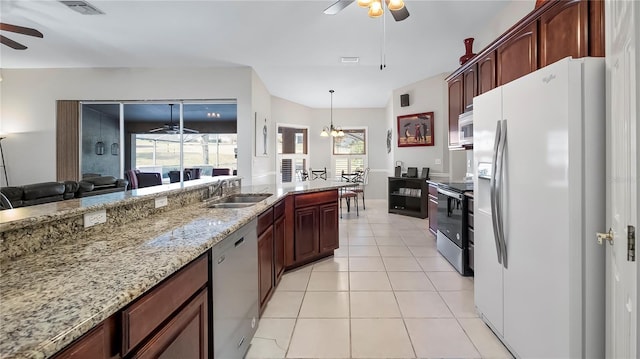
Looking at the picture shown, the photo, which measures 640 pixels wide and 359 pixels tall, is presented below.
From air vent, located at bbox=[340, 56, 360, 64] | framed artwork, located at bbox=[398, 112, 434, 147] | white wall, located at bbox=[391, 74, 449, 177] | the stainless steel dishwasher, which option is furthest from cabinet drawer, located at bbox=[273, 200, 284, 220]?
framed artwork, located at bbox=[398, 112, 434, 147]

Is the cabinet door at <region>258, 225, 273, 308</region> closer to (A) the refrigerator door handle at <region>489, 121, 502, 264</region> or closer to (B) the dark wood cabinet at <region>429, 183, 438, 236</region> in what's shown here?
(A) the refrigerator door handle at <region>489, 121, 502, 264</region>

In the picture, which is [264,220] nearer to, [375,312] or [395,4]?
[375,312]

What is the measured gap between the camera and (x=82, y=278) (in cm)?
83

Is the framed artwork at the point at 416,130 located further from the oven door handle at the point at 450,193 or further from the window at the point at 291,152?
the window at the point at 291,152

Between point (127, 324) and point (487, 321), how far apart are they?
85.3 inches

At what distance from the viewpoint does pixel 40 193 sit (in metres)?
2.84

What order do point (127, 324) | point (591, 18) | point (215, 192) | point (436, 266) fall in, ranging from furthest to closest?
point (436, 266)
point (215, 192)
point (591, 18)
point (127, 324)

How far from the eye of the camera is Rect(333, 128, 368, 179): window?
27.2ft

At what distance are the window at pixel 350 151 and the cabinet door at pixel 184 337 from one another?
7.26 meters

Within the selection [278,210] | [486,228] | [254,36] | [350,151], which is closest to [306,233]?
[278,210]

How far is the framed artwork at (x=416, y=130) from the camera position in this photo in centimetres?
582

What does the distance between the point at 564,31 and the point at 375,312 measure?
2.39 m

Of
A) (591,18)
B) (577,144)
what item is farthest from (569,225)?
(591,18)

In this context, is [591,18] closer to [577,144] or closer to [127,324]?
[577,144]
